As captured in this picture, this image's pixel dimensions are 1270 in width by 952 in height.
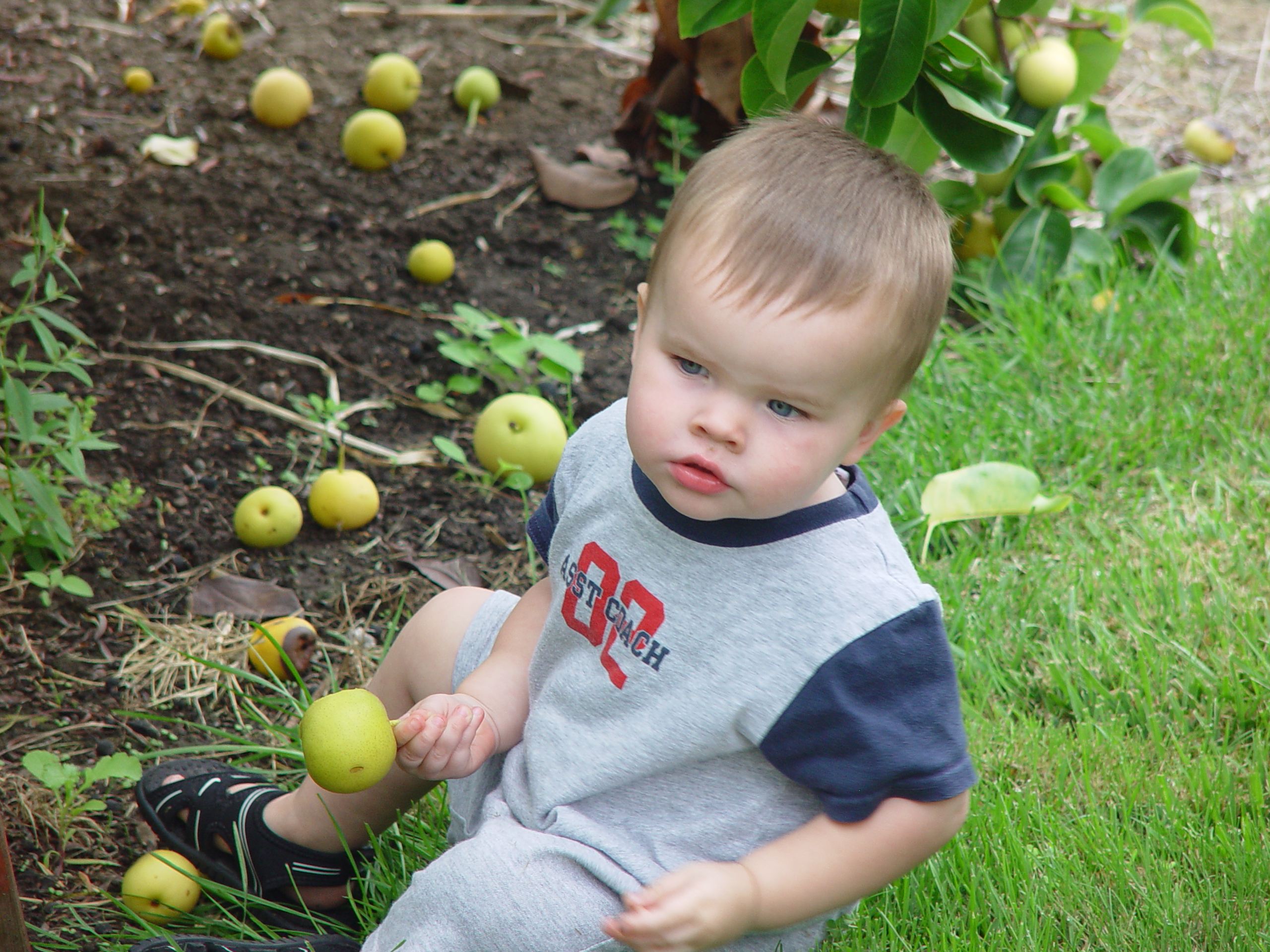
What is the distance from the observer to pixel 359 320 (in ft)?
10.6

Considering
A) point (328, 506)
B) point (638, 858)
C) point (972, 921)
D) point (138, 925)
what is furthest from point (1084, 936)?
point (328, 506)

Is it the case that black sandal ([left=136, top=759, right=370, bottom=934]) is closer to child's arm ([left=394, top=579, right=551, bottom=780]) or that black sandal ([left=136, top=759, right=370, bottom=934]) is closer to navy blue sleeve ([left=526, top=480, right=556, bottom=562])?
child's arm ([left=394, top=579, right=551, bottom=780])

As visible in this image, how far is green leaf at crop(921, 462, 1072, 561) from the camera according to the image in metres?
2.51

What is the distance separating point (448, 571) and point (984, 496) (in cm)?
120

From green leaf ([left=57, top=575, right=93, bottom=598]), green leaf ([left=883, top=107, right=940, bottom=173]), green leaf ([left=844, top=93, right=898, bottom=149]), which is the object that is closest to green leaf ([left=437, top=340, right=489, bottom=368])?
green leaf ([left=57, top=575, right=93, bottom=598])

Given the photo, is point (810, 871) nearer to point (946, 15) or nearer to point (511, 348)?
point (946, 15)

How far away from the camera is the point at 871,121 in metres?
2.07

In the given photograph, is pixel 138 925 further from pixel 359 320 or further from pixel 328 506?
pixel 359 320

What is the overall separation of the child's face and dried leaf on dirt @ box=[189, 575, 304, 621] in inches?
51.4

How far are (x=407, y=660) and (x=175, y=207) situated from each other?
2184 millimetres

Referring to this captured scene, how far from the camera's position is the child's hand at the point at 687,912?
128 cm

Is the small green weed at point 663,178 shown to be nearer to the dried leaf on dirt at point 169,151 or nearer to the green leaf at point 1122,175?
the green leaf at point 1122,175

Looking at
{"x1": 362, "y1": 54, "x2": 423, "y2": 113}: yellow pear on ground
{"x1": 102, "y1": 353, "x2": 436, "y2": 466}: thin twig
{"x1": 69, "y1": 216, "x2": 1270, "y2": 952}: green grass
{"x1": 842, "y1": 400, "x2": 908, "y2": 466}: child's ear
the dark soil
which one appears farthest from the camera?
{"x1": 362, "y1": 54, "x2": 423, "y2": 113}: yellow pear on ground

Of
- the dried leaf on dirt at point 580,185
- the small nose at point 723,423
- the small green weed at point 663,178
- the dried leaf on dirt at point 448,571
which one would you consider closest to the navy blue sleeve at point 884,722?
the small nose at point 723,423
